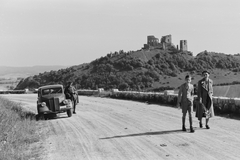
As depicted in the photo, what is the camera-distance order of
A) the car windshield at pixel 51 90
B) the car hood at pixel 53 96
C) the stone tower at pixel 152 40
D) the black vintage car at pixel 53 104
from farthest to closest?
1. the stone tower at pixel 152 40
2. the car windshield at pixel 51 90
3. the car hood at pixel 53 96
4. the black vintage car at pixel 53 104

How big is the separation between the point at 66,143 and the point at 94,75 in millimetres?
107762

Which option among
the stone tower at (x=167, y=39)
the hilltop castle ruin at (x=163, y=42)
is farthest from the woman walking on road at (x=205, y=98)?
the stone tower at (x=167, y=39)

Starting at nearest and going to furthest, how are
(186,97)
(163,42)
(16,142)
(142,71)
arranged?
(16,142), (186,97), (142,71), (163,42)

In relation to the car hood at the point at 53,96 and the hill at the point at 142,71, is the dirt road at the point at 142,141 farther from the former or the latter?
the hill at the point at 142,71

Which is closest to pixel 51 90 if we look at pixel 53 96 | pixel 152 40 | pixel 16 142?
pixel 53 96

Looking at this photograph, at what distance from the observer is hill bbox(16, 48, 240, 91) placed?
4123 inches

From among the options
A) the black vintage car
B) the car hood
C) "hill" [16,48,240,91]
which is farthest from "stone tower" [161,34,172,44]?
the black vintage car

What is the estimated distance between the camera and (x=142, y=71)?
11444cm

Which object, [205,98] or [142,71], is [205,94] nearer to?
[205,98]

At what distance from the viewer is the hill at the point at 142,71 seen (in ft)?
344

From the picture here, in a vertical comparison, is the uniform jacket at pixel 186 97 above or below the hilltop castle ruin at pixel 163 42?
below

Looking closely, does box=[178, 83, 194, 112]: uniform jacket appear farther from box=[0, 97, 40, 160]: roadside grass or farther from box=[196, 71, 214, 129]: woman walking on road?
box=[0, 97, 40, 160]: roadside grass

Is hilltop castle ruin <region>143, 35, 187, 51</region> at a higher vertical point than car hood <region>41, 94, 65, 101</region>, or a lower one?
higher

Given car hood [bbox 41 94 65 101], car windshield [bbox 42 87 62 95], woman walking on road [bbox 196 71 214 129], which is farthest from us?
car windshield [bbox 42 87 62 95]
